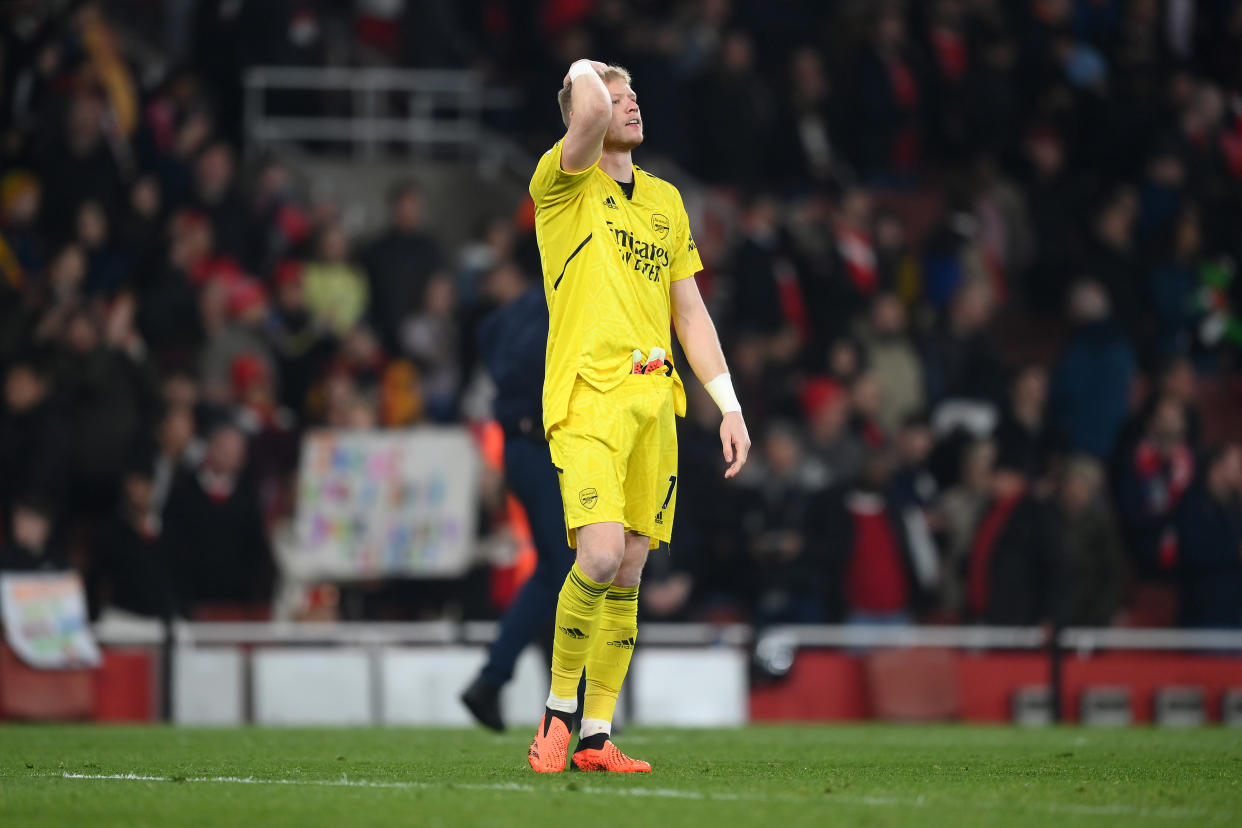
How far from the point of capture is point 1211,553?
52.5 ft

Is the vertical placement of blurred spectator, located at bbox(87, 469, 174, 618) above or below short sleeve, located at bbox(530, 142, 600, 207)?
below

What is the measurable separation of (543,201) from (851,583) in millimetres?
8559

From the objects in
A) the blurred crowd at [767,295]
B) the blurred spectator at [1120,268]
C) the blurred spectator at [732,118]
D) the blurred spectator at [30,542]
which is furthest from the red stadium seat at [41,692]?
the blurred spectator at [1120,268]

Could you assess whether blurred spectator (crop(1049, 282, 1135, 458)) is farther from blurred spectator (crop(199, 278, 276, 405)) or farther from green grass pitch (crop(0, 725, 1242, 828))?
green grass pitch (crop(0, 725, 1242, 828))

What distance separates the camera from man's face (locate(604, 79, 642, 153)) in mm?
7430

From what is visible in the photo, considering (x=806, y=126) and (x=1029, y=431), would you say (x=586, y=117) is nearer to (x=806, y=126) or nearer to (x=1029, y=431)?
(x=1029, y=431)

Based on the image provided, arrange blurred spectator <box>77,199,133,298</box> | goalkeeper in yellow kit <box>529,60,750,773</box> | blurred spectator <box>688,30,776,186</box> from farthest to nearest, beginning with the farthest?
1. blurred spectator <box>688,30,776,186</box>
2. blurred spectator <box>77,199,133,298</box>
3. goalkeeper in yellow kit <box>529,60,750,773</box>

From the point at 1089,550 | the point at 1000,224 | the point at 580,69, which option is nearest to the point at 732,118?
the point at 1000,224

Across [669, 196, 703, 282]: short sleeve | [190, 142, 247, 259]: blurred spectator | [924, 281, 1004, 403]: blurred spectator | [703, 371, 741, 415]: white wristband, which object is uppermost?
[190, 142, 247, 259]: blurred spectator

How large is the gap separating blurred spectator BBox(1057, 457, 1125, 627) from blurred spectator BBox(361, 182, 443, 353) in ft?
17.5

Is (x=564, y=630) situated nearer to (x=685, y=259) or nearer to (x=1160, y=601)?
(x=685, y=259)

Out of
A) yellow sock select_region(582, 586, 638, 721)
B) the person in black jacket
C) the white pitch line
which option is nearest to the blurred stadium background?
the person in black jacket

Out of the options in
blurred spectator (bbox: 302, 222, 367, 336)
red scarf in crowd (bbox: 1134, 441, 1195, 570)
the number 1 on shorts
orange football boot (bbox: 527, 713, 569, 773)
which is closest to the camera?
orange football boot (bbox: 527, 713, 569, 773)

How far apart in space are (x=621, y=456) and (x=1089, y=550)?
9323 millimetres
